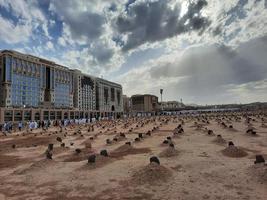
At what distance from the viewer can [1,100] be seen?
95250 mm

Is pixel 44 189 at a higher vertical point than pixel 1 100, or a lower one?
lower

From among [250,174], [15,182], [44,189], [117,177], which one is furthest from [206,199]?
[15,182]

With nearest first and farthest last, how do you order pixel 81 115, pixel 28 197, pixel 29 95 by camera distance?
pixel 28 197
pixel 29 95
pixel 81 115

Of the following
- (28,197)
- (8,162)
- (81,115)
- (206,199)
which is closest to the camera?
(206,199)

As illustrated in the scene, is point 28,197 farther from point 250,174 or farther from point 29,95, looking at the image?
point 29,95

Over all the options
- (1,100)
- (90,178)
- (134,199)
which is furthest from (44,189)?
(1,100)

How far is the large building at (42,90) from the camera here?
92.4 metres

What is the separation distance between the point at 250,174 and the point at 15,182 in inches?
407

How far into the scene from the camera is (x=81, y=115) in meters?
115

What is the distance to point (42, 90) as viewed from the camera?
113 meters

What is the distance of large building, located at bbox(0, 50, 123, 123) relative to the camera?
92.4 meters

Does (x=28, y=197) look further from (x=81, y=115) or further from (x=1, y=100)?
(x=81, y=115)

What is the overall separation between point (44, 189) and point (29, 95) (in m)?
107

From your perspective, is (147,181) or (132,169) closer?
(147,181)
